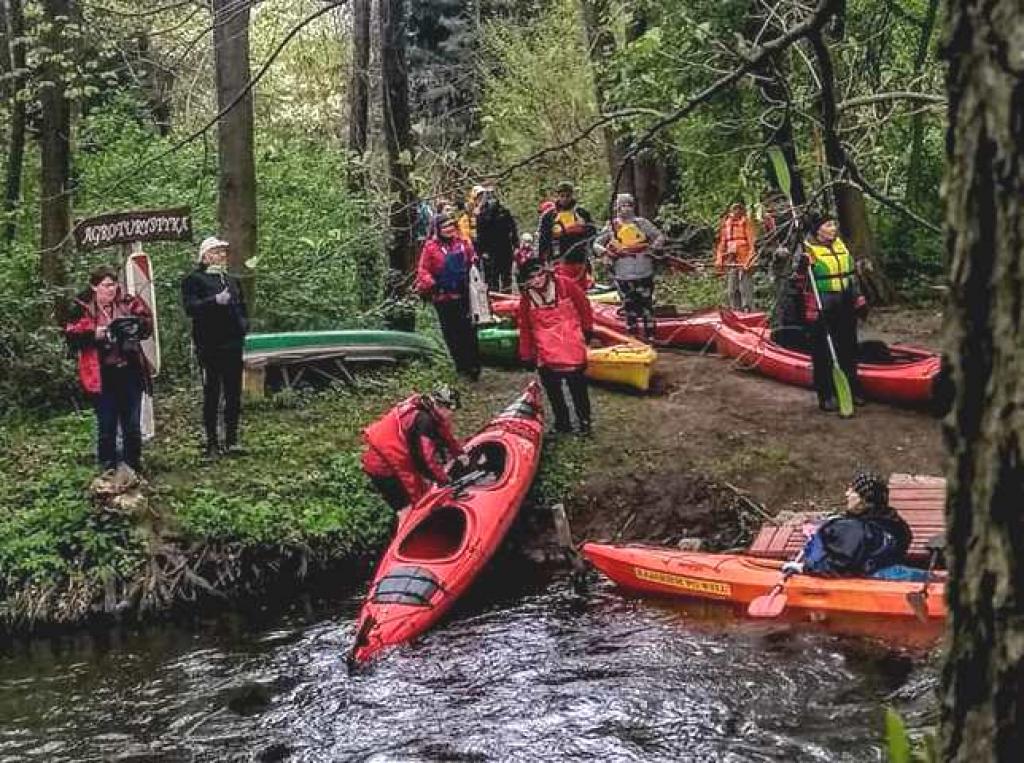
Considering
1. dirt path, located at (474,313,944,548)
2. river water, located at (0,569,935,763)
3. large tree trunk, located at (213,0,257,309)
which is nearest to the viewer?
river water, located at (0,569,935,763)

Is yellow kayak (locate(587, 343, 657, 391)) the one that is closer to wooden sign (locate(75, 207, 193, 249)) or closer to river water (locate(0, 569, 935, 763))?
A: river water (locate(0, 569, 935, 763))

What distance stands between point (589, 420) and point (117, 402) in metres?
4.11

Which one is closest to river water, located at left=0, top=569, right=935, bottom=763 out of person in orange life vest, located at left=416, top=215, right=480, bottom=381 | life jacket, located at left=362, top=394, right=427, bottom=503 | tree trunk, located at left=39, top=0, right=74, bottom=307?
life jacket, located at left=362, top=394, right=427, bottom=503

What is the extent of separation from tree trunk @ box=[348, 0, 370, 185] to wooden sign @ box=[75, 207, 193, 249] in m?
4.71

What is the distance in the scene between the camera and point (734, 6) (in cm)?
1321

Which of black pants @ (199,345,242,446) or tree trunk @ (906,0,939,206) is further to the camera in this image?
tree trunk @ (906,0,939,206)

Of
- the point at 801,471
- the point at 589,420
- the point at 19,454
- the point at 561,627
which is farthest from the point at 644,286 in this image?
the point at 19,454

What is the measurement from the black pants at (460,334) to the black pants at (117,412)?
343 centimetres

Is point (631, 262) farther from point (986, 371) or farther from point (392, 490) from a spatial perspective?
point (986, 371)

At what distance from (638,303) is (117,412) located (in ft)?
19.3

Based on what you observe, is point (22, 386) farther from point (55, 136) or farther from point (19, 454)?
point (55, 136)

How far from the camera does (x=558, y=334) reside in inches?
428

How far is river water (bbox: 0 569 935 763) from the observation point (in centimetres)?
666

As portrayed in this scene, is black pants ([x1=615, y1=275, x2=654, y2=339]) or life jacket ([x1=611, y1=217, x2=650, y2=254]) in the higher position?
life jacket ([x1=611, y1=217, x2=650, y2=254])
